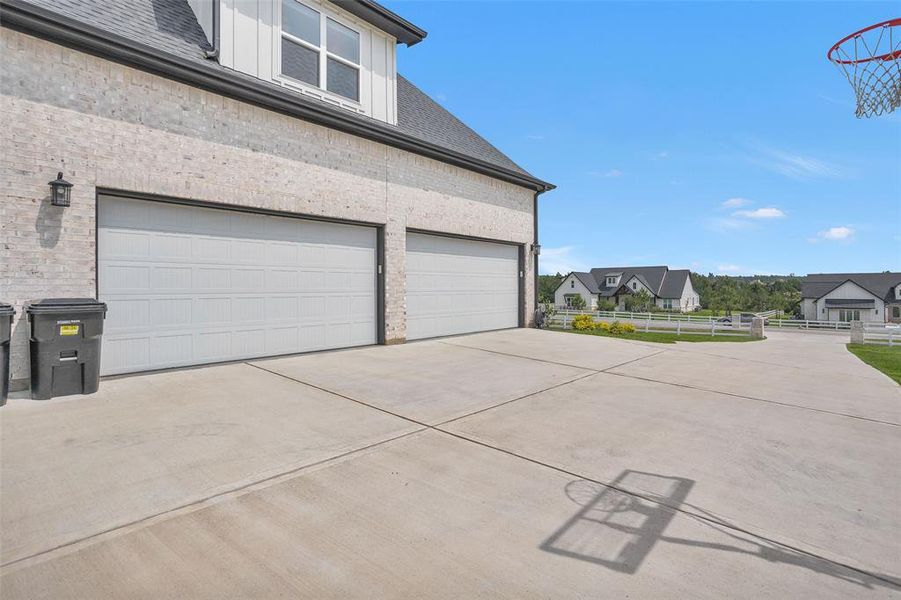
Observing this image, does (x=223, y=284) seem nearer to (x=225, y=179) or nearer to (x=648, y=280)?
(x=225, y=179)

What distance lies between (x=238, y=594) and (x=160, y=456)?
2.07m

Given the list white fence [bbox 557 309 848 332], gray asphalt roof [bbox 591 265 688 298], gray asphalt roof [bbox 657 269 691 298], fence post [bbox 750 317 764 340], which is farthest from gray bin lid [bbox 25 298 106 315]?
gray asphalt roof [bbox 657 269 691 298]

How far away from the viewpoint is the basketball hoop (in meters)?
7.26

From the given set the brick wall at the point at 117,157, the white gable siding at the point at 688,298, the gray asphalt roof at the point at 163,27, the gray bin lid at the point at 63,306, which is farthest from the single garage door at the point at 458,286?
the white gable siding at the point at 688,298

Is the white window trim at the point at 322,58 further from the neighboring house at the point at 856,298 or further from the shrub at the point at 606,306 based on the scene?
the shrub at the point at 606,306

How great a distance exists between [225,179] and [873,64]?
454 inches

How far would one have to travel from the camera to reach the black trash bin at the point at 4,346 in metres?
4.82

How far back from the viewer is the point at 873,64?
7.68 meters

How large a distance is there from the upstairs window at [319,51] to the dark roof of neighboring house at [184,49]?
25.1 inches

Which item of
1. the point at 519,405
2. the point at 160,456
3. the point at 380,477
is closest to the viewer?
the point at 380,477

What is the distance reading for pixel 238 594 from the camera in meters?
1.98

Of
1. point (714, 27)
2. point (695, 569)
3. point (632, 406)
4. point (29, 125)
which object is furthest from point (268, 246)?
point (714, 27)

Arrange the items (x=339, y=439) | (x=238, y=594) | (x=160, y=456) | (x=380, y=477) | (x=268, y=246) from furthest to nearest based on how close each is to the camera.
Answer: (x=268, y=246) < (x=339, y=439) < (x=160, y=456) < (x=380, y=477) < (x=238, y=594)

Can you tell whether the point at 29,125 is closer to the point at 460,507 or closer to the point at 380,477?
the point at 380,477
